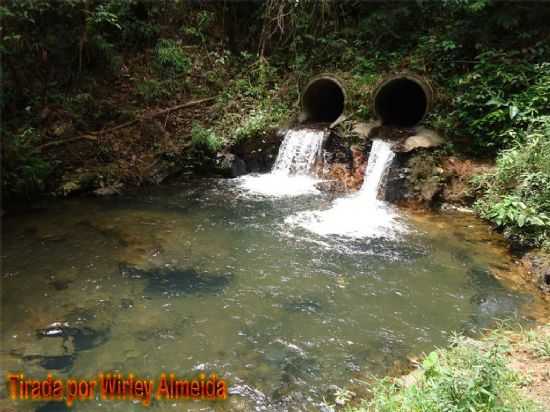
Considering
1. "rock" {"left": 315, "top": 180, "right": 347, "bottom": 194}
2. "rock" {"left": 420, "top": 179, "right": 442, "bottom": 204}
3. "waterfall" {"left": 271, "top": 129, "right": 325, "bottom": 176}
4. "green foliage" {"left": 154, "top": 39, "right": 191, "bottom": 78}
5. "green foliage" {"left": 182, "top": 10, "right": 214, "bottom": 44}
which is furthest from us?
"green foliage" {"left": 182, "top": 10, "right": 214, "bottom": 44}

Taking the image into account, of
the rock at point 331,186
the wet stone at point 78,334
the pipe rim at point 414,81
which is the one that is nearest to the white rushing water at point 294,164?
the rock at point 331,186

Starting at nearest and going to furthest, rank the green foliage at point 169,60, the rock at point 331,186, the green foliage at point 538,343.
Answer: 1. the green foliage at point 538,343
2. the rock at point 331,186
3. the green foliage at point 169,60

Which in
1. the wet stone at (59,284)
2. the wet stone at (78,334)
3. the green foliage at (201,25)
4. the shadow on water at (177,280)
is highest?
the green foliage at (201,25)

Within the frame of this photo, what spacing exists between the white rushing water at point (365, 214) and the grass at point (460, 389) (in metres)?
3.19

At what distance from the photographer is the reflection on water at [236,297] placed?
374cm

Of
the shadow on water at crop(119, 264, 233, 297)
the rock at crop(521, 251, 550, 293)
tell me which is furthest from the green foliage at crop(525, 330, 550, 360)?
the shadow on water at crop(119, 264, 233, 297)

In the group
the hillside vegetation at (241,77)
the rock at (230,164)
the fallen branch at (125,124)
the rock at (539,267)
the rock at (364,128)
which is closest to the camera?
the rock at (539,267)

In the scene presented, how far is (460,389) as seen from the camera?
103 inches

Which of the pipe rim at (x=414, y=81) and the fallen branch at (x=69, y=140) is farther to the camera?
the pipe rim at (x=414, y=81)

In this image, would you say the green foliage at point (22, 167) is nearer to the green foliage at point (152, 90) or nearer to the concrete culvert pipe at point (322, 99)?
the green foliage at point (152, 90)

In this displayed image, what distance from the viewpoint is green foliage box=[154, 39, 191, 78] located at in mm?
10414

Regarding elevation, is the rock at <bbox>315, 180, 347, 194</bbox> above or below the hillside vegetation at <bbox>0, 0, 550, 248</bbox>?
below

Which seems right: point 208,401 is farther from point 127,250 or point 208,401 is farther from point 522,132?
point 522,132

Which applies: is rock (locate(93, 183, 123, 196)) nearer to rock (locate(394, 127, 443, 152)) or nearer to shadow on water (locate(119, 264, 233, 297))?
shadow on water (locate(119, 264, 233, 297))
